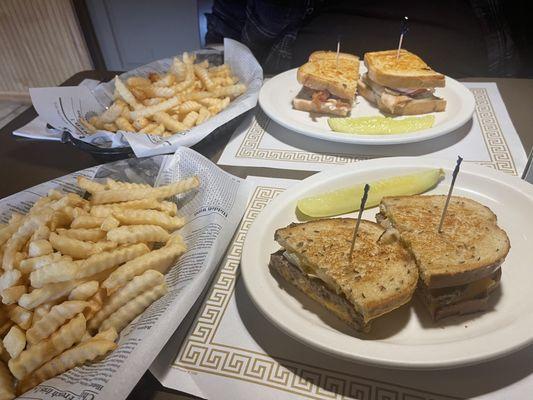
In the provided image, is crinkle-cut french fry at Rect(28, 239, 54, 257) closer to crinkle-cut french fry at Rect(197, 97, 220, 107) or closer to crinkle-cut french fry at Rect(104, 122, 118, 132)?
crinkle-cut french fry at Rect(104, 122, 118, 132)

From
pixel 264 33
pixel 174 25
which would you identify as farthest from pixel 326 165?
pixel 174 25

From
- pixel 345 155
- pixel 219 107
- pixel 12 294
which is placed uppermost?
pixel 12 294

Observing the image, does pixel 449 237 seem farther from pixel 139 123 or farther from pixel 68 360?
pixel 139 123

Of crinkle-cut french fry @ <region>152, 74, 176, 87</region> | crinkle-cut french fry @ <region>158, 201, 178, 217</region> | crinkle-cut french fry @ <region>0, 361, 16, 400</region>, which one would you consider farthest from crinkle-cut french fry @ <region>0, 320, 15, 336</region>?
Answer: crinkle-cut french fry @ <region>152, 74, 176, 87</region>

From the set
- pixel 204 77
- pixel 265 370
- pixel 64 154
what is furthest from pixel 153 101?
pixel 265 370

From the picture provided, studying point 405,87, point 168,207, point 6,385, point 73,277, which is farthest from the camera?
point 405,87

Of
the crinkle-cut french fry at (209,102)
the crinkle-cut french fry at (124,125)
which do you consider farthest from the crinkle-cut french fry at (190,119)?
the crinkle-cut french fry at (124,125)
